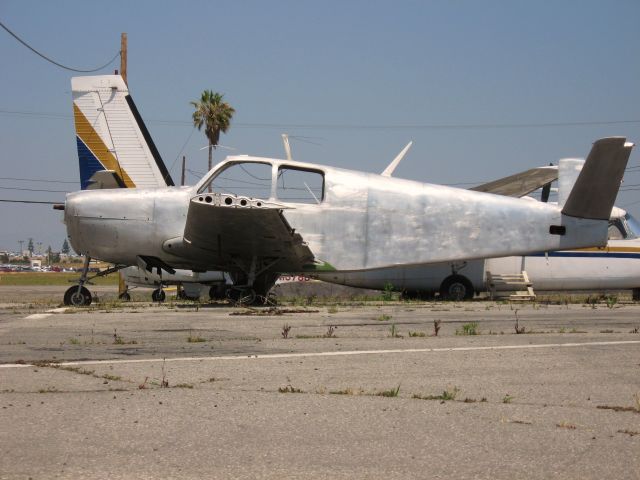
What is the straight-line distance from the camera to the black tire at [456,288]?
22109 mm

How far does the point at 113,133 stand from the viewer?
1953cm

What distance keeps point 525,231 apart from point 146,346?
10.5 meters

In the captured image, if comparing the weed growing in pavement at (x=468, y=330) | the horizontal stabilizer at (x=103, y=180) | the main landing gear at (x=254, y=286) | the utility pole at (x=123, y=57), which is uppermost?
the utility pole at (x=123, y=57)

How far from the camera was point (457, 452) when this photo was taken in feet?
13.5

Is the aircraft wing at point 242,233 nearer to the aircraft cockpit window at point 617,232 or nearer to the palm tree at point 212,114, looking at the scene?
the aircraft cockpit window at point 617,232

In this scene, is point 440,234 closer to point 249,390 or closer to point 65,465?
point 249,390

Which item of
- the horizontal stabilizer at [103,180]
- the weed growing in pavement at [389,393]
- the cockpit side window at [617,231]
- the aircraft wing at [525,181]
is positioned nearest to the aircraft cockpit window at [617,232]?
the cockpit side window at [617,231]

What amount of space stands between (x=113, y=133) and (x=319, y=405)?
1550 centimetres

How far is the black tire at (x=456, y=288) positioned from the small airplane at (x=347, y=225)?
17.0 ft

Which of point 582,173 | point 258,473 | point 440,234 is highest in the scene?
point 582,173

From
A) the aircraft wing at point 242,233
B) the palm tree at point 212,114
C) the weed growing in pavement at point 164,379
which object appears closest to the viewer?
the weed growing in pavement at point 164,379

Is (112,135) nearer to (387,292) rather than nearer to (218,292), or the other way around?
(218,292)

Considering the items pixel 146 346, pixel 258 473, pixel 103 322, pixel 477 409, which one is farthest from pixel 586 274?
pixel 258 473

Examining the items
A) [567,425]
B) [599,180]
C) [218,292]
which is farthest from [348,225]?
[567,425]
